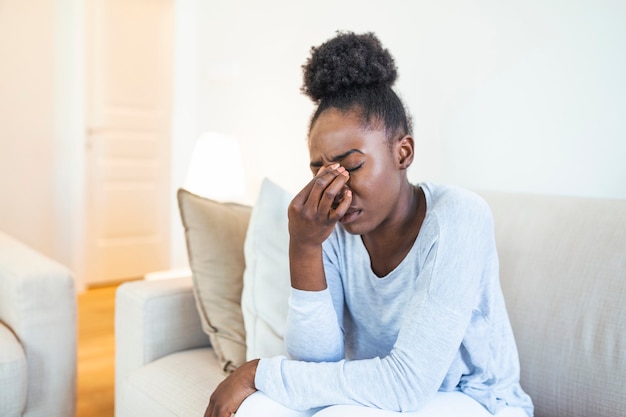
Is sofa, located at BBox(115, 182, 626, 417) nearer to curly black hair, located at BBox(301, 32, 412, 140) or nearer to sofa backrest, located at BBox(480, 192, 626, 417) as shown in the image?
sofa backrest, located at BBox(480, 192, 626, 417)

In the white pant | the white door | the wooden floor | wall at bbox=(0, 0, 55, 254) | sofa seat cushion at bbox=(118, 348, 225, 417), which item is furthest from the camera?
the white door

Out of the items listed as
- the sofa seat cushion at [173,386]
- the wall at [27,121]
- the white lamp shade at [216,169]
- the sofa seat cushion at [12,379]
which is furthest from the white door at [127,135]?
the sofa seat cushion at [173,386]

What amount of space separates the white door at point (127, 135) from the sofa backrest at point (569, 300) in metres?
3.04

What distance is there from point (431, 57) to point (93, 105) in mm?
2561

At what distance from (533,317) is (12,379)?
1272 mm

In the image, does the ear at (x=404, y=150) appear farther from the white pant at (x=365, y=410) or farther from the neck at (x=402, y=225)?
the white pant at (x=365, y=410)

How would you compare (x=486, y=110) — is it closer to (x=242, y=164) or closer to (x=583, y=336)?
(x=583, y=336)

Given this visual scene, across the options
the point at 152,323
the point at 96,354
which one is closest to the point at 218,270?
the point at 152,323

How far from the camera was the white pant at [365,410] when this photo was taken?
37.8 inches

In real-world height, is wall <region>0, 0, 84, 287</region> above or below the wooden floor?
above

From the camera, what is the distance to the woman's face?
3.52 feet

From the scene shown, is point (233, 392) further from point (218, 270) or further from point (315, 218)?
point (218, 270)

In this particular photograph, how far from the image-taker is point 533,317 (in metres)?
1.31

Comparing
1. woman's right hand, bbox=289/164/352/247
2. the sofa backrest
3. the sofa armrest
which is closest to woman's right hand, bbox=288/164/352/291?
woman's right hand, bbox=289/164/352/247
